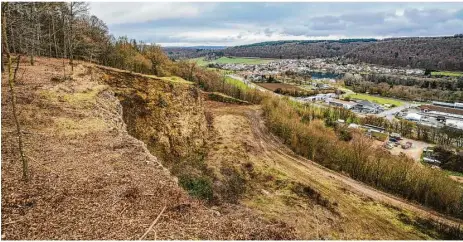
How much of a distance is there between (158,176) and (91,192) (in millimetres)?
3343

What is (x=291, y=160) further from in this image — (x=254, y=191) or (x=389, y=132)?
(x=389, y=132)

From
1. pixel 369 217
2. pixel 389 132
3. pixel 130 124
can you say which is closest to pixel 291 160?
pixel 369 217

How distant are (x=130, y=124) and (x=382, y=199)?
26342 mm

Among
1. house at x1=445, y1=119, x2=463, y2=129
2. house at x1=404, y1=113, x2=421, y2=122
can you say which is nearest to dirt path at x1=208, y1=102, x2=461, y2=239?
house at x1=445, y1=119, x2=463, y2=129

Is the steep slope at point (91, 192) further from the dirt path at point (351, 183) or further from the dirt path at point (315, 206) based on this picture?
the dirt path at point (351, 183)

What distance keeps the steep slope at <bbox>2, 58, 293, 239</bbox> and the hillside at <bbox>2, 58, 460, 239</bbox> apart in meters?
0.04

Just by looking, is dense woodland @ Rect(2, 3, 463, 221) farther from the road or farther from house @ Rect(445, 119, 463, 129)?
the road

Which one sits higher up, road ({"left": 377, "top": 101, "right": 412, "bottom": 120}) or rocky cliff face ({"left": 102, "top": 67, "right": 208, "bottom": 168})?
rocky cliff face ({"left": 102, "top": 67, "right": 208, "bottom": 168})

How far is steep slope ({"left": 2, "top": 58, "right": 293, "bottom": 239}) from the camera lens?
11234 mm

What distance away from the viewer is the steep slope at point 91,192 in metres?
11.2

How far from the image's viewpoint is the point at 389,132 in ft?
285

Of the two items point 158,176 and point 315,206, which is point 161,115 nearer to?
point 315,206

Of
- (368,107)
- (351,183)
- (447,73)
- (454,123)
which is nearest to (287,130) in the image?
(351,183)

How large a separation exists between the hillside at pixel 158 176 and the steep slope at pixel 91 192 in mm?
44
